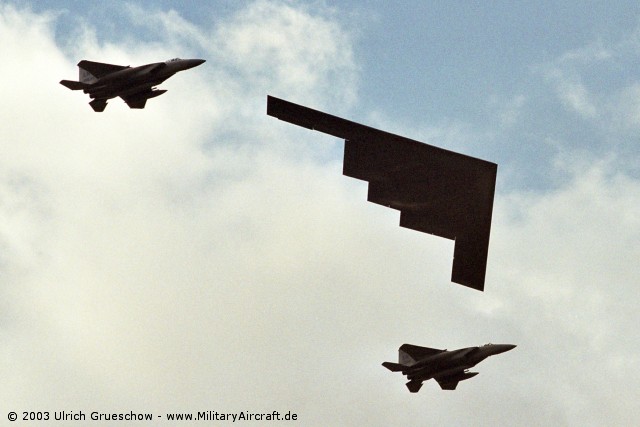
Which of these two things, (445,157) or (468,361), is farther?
(468,361)

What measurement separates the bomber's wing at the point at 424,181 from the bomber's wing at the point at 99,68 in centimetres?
816

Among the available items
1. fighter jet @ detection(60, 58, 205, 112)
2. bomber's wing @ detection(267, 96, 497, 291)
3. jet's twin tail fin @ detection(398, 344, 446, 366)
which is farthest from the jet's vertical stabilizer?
jet's twin tail fin @ detection(398, 344, 446, 366)

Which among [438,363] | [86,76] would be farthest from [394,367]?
[86,76]

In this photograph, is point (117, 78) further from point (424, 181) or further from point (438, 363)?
point (438, 363)

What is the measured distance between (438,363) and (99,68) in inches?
882

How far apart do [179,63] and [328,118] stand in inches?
315

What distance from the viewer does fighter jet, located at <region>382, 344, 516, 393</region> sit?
136ft

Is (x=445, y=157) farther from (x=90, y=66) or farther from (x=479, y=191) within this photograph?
(x=90, y=66)

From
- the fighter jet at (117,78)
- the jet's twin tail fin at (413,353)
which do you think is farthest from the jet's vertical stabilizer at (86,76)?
the jet's twin tail fin at (413,353)

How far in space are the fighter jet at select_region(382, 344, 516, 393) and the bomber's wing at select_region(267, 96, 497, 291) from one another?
3.66 meters

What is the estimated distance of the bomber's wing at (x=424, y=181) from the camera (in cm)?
3728

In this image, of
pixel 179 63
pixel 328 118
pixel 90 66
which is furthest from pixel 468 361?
pixel 90 66

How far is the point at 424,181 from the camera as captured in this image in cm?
3875

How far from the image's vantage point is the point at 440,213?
3966 centimetres
